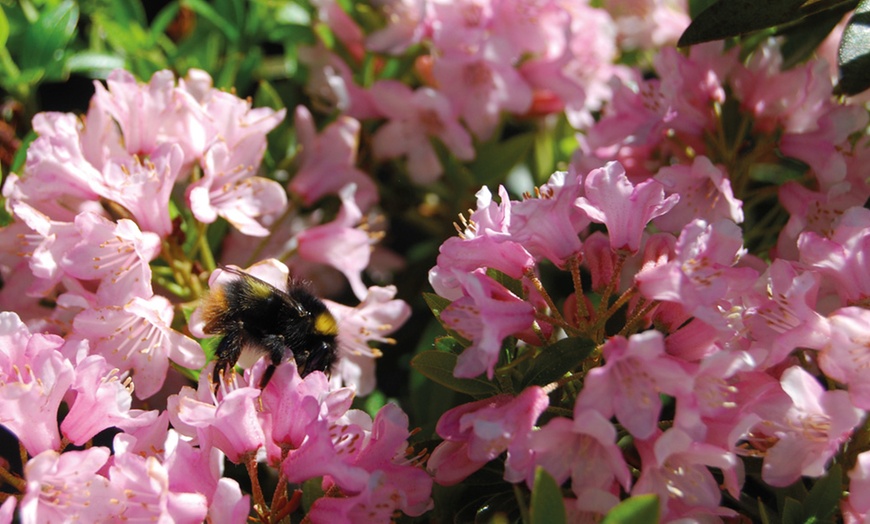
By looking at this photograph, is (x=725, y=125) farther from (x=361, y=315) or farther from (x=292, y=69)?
(x=292, y=69)

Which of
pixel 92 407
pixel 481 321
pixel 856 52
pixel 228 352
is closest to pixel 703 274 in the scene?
pixel 481 321

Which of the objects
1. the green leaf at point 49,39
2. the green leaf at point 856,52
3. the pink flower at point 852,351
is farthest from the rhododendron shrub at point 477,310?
the green leaf at point 49,39

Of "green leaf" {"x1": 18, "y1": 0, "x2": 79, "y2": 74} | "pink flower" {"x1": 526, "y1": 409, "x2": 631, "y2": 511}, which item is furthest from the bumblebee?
"green leaf" {"x1": 18, "y1": 0, "x2": 79, "y2": 74}

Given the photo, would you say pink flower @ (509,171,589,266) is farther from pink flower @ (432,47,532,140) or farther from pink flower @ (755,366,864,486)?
pink flower @ (432,47,532,140)

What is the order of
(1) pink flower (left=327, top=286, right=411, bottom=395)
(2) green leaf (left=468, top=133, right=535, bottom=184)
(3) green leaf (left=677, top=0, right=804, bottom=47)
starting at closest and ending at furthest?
(3) green leaf (left=677, top=0, right=804, bottom=47) → (1) pink flower (left=327, top=286, right=411, bottom=395) → (2) green leaf (left=468, top=133, right=535, bottom=184)

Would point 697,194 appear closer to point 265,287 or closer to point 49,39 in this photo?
point 265,287

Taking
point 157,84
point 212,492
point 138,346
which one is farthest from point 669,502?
point 157,84
